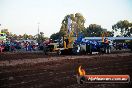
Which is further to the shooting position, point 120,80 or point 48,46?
point 48,46

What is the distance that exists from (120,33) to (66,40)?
319 feet

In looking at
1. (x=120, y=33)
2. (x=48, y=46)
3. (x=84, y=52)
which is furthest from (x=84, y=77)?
(x=120, y=33)

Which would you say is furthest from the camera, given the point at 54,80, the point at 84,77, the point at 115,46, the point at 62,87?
the point at 115,46

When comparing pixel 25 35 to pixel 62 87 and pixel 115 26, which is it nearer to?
pixel 115 26

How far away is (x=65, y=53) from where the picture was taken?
2519 cm

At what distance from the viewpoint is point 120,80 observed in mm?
4691

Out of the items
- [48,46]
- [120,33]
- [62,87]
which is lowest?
[62,87]

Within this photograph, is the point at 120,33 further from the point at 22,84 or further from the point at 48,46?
the point at 22,84

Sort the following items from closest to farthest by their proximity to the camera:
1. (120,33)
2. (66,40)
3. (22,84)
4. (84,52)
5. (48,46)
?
(22,84), (66,40), (84,52), (48,46), (120,33)

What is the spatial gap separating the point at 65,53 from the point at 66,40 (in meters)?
1.70

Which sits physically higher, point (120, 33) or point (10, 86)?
point (120, 33)

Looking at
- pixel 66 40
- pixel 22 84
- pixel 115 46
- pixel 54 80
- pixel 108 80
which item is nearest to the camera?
pixel 108 80

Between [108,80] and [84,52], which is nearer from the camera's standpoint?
[108,80]

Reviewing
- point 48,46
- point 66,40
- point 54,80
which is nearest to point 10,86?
point 54,80
